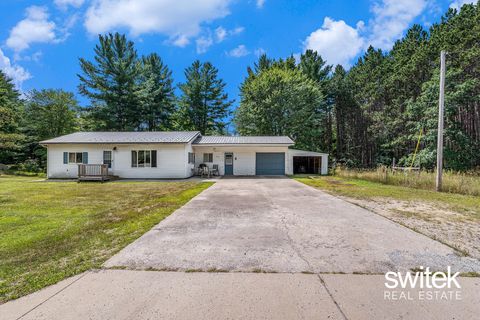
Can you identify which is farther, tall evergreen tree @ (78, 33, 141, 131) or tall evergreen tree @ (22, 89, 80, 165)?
tall evergreen tree @ (22, 89, 80, 165)

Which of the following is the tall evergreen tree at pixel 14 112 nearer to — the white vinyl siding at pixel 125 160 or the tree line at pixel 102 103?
the tree line at pixel 102 103

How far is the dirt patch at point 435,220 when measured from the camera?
378 cm

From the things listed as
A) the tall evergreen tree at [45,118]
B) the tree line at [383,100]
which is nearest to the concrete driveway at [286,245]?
the tree line at [383,100]

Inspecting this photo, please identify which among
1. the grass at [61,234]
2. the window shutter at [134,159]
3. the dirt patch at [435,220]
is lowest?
the grass at [61,234]

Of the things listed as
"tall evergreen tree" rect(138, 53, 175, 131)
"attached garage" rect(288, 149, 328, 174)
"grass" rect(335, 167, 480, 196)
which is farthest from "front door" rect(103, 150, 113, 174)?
"grass" rect(335, 167, 480, 196)

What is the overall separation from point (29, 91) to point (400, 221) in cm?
3408

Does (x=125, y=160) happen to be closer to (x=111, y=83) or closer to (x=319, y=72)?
(x=111, y=83)

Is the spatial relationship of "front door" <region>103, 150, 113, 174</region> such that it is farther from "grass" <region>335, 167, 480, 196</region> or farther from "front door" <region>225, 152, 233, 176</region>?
"grass" <region>335, 167, 480, 196</region>

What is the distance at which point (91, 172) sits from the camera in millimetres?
13828

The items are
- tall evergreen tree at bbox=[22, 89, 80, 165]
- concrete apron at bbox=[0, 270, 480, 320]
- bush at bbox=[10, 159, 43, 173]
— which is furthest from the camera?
tall evergreen tree at bbox=[22, 89, 80, 165]

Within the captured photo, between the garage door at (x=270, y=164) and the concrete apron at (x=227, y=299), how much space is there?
15273mm

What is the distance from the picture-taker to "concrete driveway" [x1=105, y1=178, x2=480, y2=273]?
2912mm

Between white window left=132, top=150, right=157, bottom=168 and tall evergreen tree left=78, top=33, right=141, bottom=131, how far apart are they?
433 inches

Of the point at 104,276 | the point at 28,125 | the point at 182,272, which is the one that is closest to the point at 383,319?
the point at 182,272
